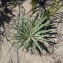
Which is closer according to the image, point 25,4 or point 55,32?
point 55,32

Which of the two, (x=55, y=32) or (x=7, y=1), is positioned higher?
(x=7, y=1)

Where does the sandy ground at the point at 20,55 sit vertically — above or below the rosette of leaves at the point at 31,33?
below

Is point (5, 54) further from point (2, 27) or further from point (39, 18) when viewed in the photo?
point (39, 18)

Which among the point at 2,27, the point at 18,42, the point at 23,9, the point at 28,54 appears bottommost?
the point at 28,54

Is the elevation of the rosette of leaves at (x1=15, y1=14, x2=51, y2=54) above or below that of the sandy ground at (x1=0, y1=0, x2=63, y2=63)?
above

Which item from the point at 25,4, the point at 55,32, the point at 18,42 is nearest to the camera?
the point at 18,42

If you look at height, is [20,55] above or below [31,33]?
below

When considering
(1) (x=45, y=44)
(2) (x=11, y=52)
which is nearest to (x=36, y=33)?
(1) (x=45, y=44)

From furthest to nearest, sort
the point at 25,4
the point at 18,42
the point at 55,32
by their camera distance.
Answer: the point at 25,4 → the point at 55,32 → the point at 18,42
